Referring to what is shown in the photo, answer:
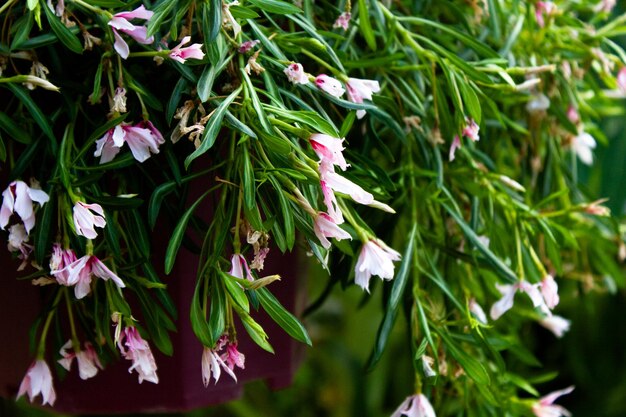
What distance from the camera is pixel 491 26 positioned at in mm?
724

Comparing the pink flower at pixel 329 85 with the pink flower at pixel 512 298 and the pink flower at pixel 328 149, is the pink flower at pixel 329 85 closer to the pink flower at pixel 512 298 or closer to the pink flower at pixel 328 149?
the pink flower at pixel 328 149

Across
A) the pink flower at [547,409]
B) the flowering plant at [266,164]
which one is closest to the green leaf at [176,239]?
the flowering plant at [266,164]

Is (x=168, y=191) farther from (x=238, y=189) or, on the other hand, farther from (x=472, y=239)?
(x=472, y=239)

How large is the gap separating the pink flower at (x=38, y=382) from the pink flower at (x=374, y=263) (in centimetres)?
23

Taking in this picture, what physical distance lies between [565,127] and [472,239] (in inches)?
7.5

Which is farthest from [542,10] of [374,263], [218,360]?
[218,360]

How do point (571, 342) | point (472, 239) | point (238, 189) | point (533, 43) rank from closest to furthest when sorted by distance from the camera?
point (238, 189), point (472, 239), point (533, 43), point (571, 342)

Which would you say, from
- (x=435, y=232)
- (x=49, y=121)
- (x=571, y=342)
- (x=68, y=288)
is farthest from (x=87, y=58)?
(x=571, y=342)

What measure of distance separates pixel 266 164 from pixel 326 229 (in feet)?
0.18

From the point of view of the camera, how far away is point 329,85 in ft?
1.73

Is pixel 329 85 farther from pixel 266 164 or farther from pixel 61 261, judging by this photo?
pixel 61 261

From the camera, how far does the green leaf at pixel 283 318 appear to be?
505 mm

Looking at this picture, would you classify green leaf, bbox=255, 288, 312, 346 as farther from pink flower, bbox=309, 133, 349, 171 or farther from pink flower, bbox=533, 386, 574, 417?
pink flower, bbox=533, 386, 574, 417

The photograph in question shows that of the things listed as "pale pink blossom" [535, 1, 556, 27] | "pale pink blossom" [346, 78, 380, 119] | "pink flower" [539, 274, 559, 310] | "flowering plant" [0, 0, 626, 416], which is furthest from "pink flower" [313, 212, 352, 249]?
"pale pink blossom" [535, 1, 556, 27]
